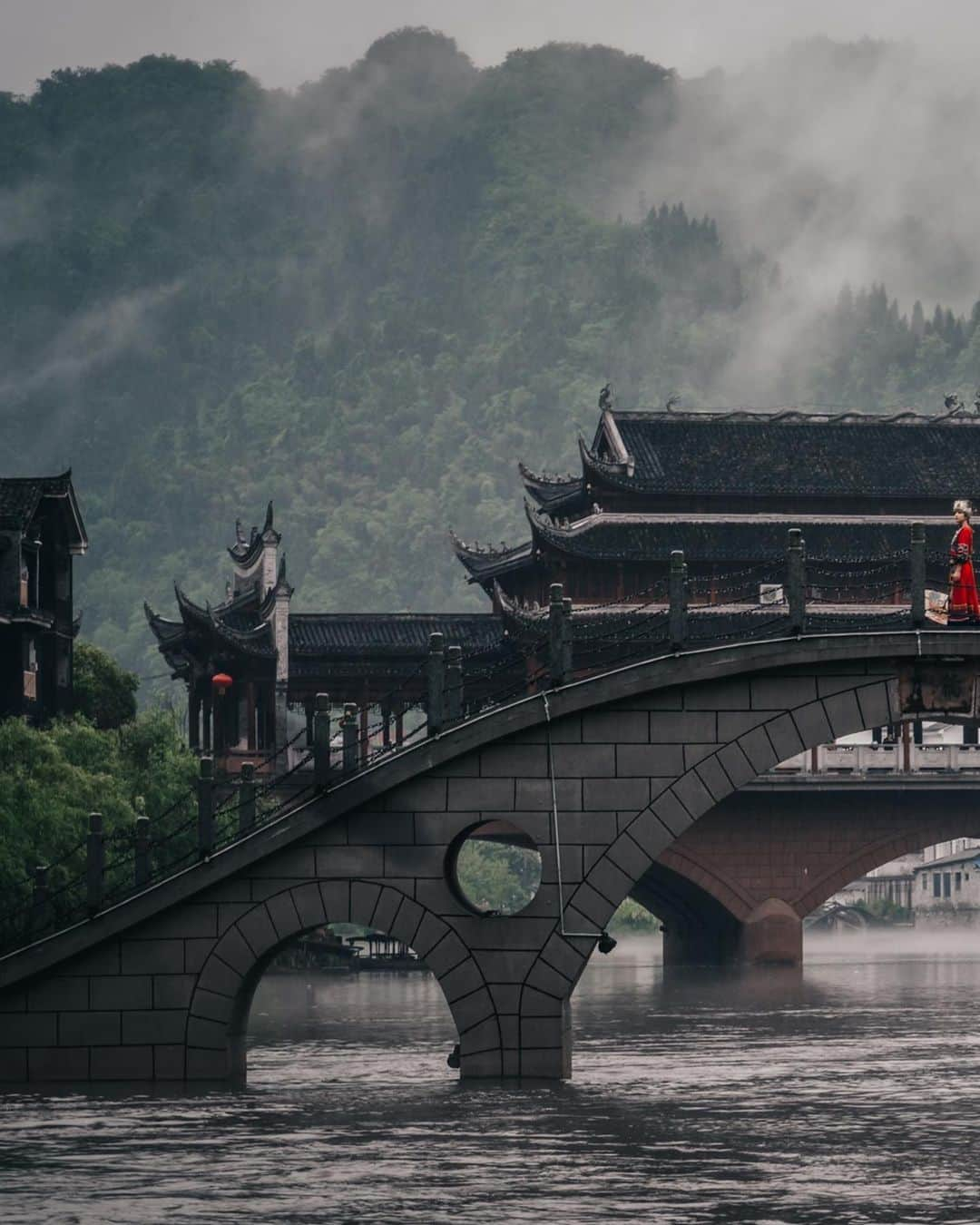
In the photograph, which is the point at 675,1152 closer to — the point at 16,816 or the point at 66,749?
the point at 16,816

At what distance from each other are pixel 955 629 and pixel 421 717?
125199 millimetres

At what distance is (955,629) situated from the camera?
30469 millimetres

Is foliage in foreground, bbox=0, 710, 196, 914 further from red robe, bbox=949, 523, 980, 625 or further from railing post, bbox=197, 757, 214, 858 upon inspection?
red robe, bbox=949, 523, 980, 625

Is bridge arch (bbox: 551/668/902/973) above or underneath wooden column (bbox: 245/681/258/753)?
underneath

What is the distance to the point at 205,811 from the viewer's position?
3106 cm

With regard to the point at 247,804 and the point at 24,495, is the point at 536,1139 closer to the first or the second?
the point at 247,804

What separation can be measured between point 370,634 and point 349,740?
35.4 metres

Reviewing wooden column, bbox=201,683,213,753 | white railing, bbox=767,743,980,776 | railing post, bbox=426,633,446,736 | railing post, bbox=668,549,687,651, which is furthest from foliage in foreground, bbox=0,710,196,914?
white railing, bbox=767,743,980,776

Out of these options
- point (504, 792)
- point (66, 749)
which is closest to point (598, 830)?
point (504, 792)

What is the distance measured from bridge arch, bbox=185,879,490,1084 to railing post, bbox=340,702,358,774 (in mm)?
1687

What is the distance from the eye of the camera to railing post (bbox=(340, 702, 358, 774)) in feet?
103

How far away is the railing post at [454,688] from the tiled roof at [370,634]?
118ft

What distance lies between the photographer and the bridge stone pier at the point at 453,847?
29891 mm

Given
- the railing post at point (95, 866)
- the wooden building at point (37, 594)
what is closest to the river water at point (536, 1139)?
the railing post at point (95, 866)
